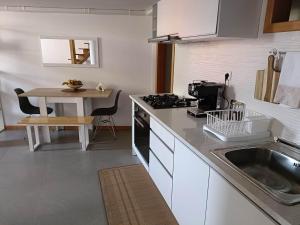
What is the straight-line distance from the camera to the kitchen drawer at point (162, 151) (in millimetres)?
1938

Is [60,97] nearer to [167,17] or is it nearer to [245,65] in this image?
[167,17]

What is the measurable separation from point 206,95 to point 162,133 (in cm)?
54

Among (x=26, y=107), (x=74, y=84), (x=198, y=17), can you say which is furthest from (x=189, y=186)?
(x=26, y=107)

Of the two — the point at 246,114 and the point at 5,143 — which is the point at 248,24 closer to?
the point at 246,114

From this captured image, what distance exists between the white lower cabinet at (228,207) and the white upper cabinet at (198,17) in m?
1.09

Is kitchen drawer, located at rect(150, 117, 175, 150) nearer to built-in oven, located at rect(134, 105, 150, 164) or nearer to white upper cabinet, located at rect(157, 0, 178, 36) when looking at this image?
built-in oven, located at rect(134, 105, 150, 164)

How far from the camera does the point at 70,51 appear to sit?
13.9 ft

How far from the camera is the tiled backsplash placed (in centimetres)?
154

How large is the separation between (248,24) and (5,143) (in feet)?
12.9

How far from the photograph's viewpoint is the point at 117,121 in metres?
4.63

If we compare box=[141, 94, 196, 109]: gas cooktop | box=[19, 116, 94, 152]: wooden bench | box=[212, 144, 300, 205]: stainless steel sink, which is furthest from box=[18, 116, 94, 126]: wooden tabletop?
box=[212, 144, 300, 205]: stainless steel sink

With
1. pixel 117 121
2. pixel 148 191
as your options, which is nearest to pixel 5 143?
pixel 117 121

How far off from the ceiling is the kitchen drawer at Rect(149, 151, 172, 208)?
7.57ft

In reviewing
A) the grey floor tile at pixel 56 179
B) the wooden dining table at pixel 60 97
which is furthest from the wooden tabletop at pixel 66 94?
the grey floor tile at pixel 56 179
